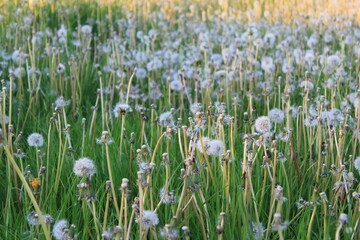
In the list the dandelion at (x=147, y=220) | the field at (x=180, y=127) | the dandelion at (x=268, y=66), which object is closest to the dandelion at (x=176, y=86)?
the field at (x=180, y=127)

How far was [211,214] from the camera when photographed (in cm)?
226

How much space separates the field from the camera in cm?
205

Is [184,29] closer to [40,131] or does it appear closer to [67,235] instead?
[40,131]

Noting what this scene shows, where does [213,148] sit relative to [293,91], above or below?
above

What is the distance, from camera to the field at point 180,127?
2.05 meters

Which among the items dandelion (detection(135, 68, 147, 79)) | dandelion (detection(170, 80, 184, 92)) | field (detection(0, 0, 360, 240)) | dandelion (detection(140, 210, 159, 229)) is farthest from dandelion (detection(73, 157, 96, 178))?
dandelion (detection(135, 68, 147, 79))

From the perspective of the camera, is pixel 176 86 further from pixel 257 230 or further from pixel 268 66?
pixel 257 230

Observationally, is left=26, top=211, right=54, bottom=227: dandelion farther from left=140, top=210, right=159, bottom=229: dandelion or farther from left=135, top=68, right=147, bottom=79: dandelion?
left=135, top=68, right=147, bottom=79: dandelion

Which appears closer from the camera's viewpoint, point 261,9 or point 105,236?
point 105,236

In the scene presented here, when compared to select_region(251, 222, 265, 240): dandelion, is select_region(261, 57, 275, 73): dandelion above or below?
below

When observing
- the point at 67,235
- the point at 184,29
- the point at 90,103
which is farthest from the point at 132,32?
the point at 67,235

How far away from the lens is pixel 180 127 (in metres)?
2.45

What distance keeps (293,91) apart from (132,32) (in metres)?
1.77

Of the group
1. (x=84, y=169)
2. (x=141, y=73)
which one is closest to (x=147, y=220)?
(x=84, y=169)
